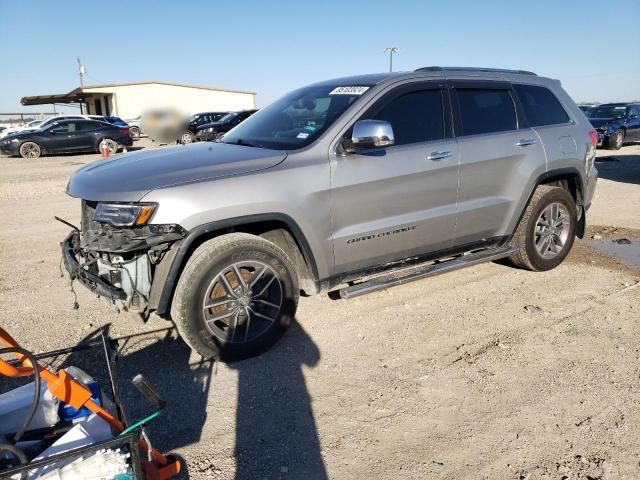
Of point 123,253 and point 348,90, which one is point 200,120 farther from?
point 123,253

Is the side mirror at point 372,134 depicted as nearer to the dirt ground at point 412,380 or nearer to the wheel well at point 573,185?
the dirt ground at point 412,380

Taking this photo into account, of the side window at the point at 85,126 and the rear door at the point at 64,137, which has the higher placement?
the side window at the point at 85,126

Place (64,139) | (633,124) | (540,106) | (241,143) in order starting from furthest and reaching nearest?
(64,139), (633,124), (540,106), (241,143)

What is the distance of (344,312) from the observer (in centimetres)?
430

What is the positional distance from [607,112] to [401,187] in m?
19.2

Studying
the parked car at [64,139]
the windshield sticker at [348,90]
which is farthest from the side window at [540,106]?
the parked car at [64,139]

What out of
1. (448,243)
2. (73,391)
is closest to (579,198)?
(448,243)

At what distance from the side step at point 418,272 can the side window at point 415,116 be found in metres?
1.05

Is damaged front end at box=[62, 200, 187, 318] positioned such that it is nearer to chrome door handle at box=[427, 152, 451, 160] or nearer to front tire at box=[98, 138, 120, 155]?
chrome door handle at box=[427, 152, 451, 160]

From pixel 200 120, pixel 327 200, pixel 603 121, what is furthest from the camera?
pixel 200 120

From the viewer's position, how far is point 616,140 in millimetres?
18406

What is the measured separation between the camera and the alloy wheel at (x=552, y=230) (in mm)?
5000

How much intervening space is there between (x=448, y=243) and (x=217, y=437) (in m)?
2.57

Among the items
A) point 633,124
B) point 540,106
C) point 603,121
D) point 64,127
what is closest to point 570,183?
point 540,106
